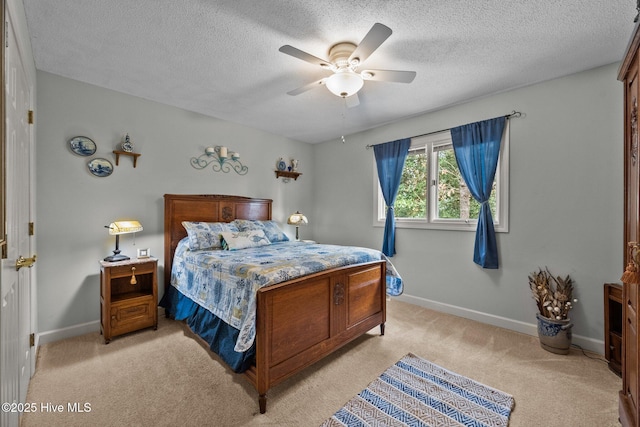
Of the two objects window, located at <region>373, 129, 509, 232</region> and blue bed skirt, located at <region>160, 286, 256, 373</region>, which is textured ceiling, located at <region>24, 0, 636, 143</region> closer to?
window, located at <region>373, 129, 509, 232</region>

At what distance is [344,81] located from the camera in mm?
2090

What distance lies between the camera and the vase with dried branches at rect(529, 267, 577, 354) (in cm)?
237

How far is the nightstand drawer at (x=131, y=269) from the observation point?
258 centimetres

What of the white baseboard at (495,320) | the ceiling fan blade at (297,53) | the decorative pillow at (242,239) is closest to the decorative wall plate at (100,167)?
the decorative pillow at (242,239)

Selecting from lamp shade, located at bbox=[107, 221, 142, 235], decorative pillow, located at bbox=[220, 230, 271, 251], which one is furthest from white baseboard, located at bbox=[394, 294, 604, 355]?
lamp shade, located at bbox=[107, 221, 142, 235]

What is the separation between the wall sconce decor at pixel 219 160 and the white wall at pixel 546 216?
8.52ft

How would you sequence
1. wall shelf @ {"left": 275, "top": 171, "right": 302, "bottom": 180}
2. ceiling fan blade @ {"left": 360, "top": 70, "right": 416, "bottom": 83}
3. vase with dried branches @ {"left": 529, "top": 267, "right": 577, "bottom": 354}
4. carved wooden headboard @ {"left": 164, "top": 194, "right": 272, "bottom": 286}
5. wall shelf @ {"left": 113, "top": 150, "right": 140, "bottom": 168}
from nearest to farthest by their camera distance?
ceiling fan blade @ {"left": 360, "top": 70, "right": 416, "bottom": 83}, vase with dried branches @ {"left": 529, "top": 267, "right": 577, "bottom": 354}, wall shelf @ {"left": 113, "top": 150, "right": 140, "bottom": 168}, carved wooden headboard @ {"left": 164, "top": 194, "right": 272, "bottom": 286}, wall shelf @ {"left": 275, "top": 171, "right": 302, "bottom": 180}

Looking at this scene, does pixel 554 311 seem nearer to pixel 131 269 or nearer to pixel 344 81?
pixel 344 81

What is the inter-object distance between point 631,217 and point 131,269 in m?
3.88

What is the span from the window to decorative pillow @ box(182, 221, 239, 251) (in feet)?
8.03

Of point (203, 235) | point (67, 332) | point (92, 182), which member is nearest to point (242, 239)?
point (203, 235)

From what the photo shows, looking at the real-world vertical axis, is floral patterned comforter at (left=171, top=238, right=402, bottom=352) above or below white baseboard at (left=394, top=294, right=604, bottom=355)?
above

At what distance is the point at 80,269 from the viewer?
2.73m

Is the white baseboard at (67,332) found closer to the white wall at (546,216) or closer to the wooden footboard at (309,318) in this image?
the wooden footboard at (309,318)
